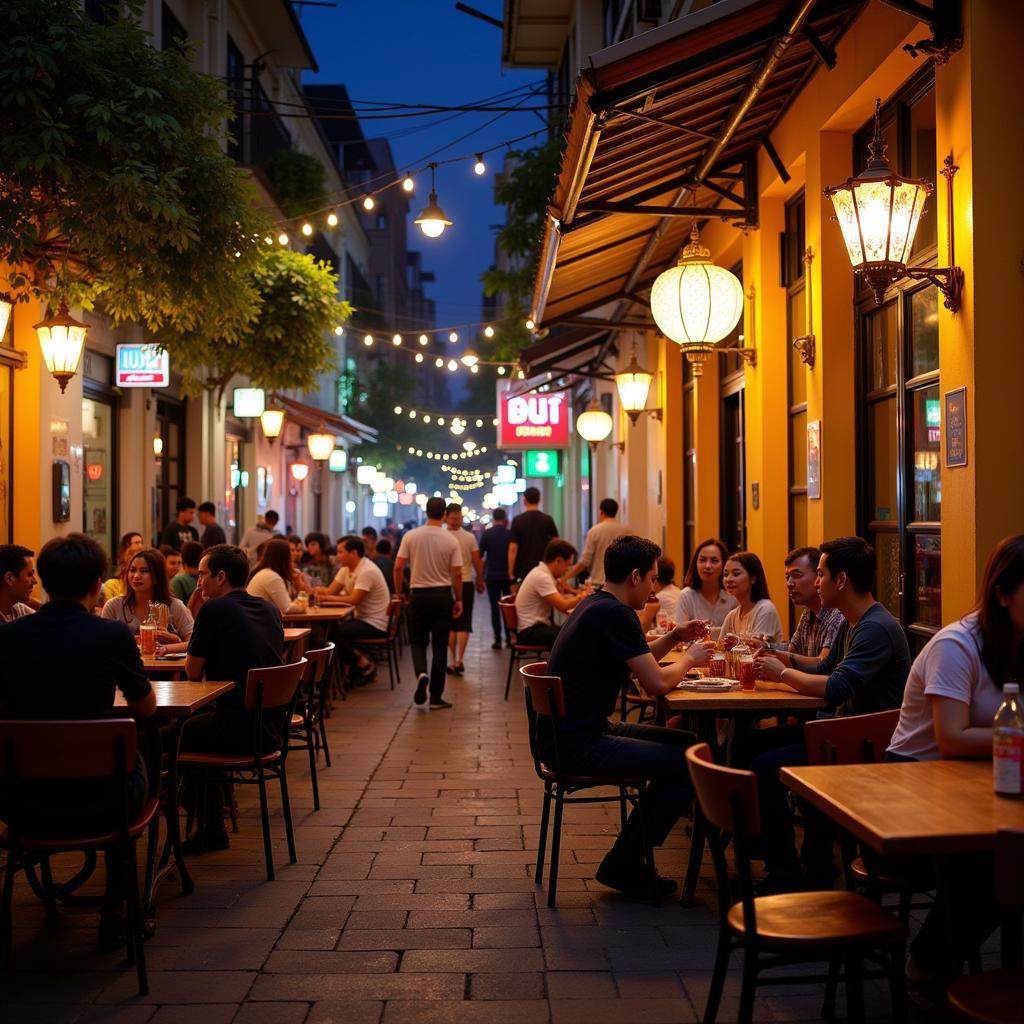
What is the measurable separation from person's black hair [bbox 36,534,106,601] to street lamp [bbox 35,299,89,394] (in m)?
6.21

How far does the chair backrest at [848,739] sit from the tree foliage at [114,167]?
222 inches

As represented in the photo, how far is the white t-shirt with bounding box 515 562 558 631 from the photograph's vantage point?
12430 mm

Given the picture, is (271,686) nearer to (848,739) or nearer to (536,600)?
(848,739)

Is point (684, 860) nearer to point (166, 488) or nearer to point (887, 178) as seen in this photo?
point (887, 178)

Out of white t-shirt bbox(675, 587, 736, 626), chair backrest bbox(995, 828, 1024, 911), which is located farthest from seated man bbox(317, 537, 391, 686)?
chair backrest bbox(995, 828, 1024, 911)

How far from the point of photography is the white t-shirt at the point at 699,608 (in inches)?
338

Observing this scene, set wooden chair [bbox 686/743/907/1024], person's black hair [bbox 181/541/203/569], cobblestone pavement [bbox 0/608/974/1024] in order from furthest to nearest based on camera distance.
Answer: person's black hair [bbox 181/541/203/569] < cobblestone pavement [bbox 0/608/974/1024] < wooden chair [bbox 686/743/907/1024]

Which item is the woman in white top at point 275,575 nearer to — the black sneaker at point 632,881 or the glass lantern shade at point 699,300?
the glass lantern shade at point 699,300

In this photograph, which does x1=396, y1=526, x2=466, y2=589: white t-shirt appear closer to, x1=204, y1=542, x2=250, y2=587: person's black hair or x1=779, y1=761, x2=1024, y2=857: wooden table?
x1=204, y1=542, x2=250, y2=587: person's black hair

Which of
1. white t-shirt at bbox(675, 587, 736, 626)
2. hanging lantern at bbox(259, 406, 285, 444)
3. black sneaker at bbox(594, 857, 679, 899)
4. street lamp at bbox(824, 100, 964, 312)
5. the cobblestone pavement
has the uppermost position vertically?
hanging lantern at bbox(259, 406, 285, 444)

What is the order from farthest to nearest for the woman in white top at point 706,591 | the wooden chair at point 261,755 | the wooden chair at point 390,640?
the wooden chair at point 390,640 < the woman in white top at point 706,591 < the wooden chair at point 261,755

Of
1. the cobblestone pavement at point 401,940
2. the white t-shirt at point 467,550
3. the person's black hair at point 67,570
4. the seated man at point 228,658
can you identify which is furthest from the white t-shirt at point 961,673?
the white t-shirt at point 467,550

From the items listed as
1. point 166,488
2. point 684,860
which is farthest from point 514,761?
point 166,488

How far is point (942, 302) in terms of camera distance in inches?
236
